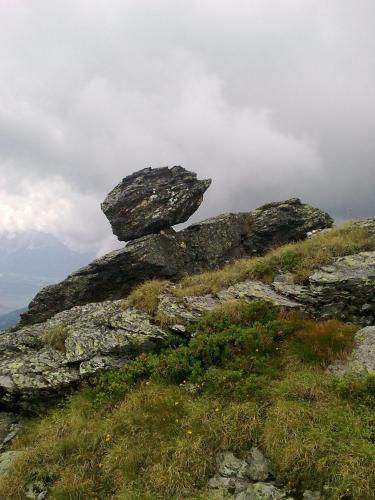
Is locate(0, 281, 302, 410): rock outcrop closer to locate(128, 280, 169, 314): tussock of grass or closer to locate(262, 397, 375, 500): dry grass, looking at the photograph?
locate(128, 280, 169, 314): tussock of grass

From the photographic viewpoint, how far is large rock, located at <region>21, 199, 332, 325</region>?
22734 millimetres

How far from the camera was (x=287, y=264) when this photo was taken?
18984mm

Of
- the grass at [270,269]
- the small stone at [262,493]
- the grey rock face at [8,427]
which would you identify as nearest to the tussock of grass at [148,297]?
the grass at [270,269]

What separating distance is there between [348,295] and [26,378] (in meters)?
13.1

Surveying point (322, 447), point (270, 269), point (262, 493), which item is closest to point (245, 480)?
point (262, 493)

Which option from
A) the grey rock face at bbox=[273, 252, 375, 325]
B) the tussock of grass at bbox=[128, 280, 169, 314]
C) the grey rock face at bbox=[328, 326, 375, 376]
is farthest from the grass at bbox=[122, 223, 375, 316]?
the grey rock face at bbox=[328, 326, 375, 376]

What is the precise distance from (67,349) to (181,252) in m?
11.2

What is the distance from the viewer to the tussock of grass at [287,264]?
59.8ft

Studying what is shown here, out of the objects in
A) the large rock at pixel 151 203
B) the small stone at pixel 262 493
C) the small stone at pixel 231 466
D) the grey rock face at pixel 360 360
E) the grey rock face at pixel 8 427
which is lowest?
the small stone at pixel 262 493

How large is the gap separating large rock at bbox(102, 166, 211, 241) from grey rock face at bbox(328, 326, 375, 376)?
15.2 metres

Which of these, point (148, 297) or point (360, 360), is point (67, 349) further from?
point (360, 360)

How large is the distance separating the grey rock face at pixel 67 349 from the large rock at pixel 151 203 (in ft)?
28.8

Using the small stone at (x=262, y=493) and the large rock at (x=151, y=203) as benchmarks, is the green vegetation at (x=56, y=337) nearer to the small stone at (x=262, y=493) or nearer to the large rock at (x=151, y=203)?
the small stone at (x=262, y=493)

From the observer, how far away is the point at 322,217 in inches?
1083
